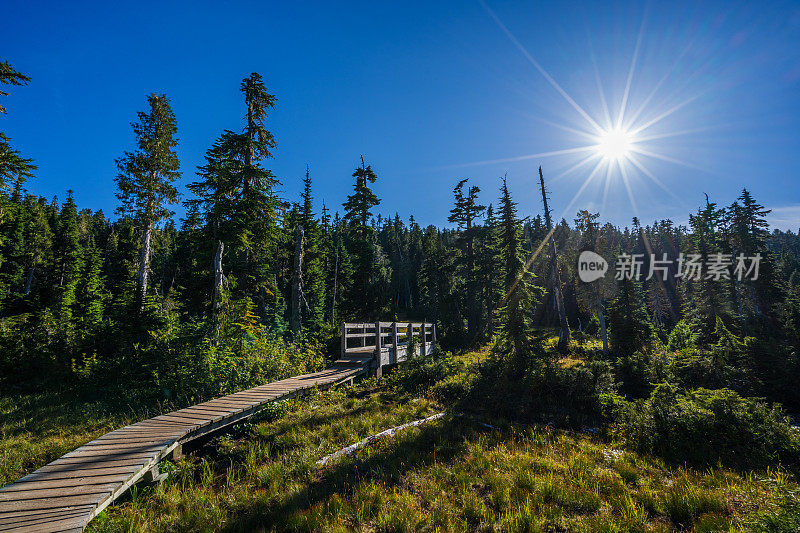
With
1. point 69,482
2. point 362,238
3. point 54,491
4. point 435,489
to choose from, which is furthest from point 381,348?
point 362,238

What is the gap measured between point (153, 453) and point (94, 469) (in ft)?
2.20

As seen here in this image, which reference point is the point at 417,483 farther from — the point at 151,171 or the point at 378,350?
the point at 151,171

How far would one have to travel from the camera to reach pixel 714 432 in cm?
740

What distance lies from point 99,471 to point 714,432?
41.1 ft

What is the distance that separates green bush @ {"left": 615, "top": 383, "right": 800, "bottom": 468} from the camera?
22.3 ft

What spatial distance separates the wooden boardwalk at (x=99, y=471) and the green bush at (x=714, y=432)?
9.73 m

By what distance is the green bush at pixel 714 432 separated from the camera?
6.79 metres

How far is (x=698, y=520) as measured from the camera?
157 inches

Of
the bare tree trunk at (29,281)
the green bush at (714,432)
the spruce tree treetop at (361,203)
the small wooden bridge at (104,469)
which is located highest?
the spruce tree treetop at (361,203)

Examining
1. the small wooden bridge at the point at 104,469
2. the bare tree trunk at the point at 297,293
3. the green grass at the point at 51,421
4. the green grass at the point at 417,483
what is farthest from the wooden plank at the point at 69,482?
the bare tree trunk at the point at 297,293

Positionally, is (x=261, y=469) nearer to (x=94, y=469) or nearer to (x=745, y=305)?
(x=94, y=469)

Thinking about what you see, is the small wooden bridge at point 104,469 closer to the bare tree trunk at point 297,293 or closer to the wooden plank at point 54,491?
the wooden plank at point 54,491

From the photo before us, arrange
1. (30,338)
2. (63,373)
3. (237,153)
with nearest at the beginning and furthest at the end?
(63,373), (30,338), (237,153)

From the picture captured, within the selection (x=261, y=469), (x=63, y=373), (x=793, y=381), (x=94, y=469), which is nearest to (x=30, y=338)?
(x=63, y=373)
